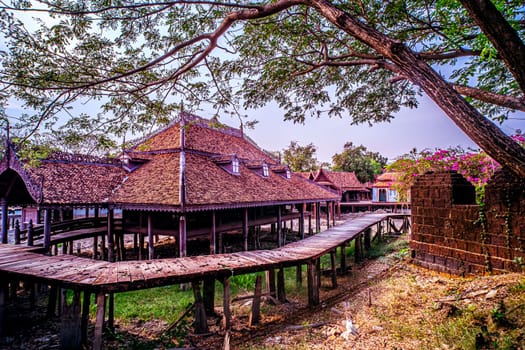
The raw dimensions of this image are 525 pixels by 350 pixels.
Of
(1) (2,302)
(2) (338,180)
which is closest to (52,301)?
(1) (2,302)

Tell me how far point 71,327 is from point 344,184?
34.4 meters

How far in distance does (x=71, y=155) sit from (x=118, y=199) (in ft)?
14.4

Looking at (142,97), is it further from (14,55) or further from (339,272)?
(339,272)

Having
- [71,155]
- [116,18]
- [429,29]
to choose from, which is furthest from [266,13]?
Answer: [71,155]

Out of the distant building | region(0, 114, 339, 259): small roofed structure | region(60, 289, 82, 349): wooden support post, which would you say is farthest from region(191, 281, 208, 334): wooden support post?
the distant building

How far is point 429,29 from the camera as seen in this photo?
7.83 metres

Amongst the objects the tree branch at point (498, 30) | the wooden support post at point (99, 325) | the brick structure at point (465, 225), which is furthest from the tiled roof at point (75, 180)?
the tree branch at point (498, 30)

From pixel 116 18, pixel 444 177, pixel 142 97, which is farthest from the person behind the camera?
pixel 142 97

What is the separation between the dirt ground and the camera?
404cm

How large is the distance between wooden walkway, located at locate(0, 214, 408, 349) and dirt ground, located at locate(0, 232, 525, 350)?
1334 millimetres

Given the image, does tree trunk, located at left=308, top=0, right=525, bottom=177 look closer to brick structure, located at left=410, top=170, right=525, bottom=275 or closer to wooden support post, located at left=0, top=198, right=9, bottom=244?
brick structure, located at left=410, top=170, right=525, bottom=275

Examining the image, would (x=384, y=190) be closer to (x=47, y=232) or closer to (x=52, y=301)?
(x=47, y=232)

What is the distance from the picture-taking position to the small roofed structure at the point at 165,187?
1042 centimetres

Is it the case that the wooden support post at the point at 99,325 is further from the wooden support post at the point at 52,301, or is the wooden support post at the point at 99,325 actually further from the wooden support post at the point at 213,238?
the wooden support post at the point at 213,238
